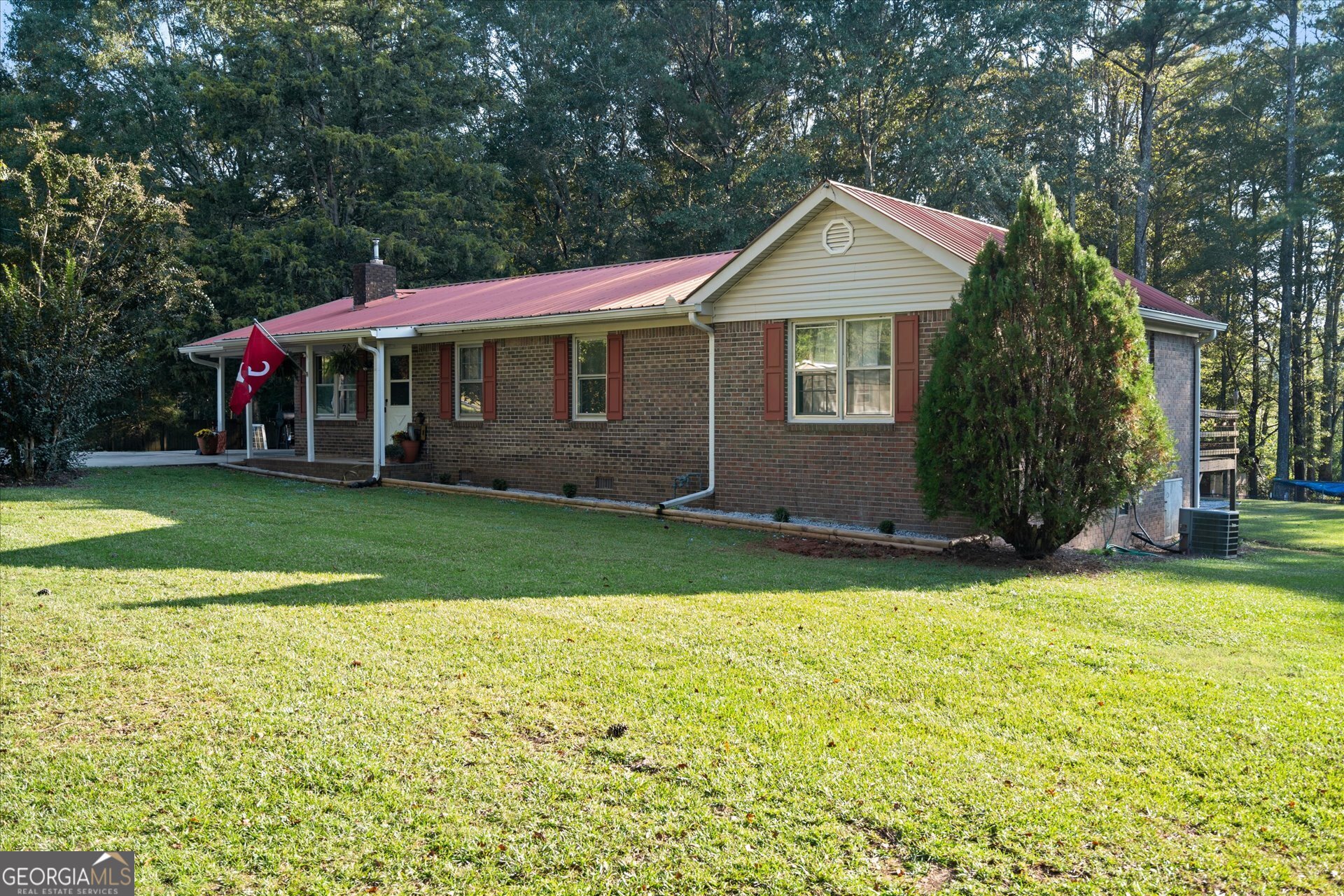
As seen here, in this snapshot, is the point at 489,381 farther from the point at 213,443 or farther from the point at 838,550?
the point at 213,443

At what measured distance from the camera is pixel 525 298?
17.8 m

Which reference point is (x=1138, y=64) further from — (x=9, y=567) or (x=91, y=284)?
(x=9, y=567)

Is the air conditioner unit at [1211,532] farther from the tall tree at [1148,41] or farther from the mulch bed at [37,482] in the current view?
the tall tree at [1148,41]

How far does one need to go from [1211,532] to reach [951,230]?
4853mm

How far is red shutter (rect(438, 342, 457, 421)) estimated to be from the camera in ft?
57.5

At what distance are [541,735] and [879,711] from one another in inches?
66.5

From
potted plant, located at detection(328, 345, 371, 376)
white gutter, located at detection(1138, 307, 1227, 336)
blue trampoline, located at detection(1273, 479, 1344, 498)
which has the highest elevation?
white gutter, located at detection(1138, 307, 1227, 336)

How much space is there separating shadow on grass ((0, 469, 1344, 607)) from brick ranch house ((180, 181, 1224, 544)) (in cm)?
144

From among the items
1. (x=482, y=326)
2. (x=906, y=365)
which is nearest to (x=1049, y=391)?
(x=906, y=365)

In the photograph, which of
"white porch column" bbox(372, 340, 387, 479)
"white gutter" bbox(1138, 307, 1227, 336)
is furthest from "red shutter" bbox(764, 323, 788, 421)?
"white porch column" bbox(372, 340, 387, 479)

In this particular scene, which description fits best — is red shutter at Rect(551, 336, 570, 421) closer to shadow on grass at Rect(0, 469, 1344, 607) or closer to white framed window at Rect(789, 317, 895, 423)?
shadow on grass at Rect(0, 469, 1344, 607)

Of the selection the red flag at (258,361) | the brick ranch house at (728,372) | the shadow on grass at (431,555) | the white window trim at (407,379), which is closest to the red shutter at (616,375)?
the brick ranch house at (728,372)

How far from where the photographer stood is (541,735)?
461cm

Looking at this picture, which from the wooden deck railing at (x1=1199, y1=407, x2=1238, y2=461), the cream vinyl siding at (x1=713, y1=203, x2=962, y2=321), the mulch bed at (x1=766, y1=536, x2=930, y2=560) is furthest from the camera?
the wooden deck railing at (x1=1199, y1=407, x2=1238, y2=461)
